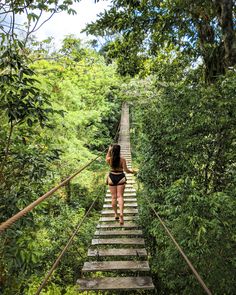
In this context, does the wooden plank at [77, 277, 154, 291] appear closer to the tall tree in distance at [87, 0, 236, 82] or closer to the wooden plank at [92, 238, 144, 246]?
the wooden plank at [92, 238, 144, 246]

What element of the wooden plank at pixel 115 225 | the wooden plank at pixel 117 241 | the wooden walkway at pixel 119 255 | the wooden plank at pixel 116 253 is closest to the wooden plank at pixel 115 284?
the wooden walkway at pixel 119 255

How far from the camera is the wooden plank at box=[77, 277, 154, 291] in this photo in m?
2.63

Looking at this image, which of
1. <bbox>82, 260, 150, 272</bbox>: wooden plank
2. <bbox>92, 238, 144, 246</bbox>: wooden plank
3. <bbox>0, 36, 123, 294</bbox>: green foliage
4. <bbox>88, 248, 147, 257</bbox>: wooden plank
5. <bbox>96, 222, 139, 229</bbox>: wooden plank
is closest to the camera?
<bbox>0, 36, 123, 294</bbox>: green foliage

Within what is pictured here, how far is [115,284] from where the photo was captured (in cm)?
270

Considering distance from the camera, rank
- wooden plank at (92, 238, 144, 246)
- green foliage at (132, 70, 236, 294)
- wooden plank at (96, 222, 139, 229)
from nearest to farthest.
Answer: green foliage at (132, 70, 236, 294), wooden plank at (92, 238, 144, 246), wooden plank at (96, 222, 139, 229)

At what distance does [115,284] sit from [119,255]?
666 millimetres

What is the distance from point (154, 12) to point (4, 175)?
3.25 metres

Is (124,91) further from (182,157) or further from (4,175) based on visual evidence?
(4,175)

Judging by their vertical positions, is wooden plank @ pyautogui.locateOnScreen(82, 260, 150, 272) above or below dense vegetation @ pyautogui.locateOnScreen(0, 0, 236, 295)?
below

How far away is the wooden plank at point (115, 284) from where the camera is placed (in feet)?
8.64

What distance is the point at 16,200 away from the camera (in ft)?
7.28

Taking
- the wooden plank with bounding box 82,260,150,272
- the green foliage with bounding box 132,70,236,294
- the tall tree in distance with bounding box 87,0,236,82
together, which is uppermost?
the tall tree in distance with bounding box 87,0,236,82

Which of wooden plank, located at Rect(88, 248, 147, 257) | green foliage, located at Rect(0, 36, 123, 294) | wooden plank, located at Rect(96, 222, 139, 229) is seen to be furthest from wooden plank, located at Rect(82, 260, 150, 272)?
wooden plank, located at Rect(96, 222, 139, 229)

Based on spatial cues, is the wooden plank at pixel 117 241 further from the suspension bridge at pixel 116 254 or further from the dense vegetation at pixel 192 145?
the dense vegetation at pixel 192 145
